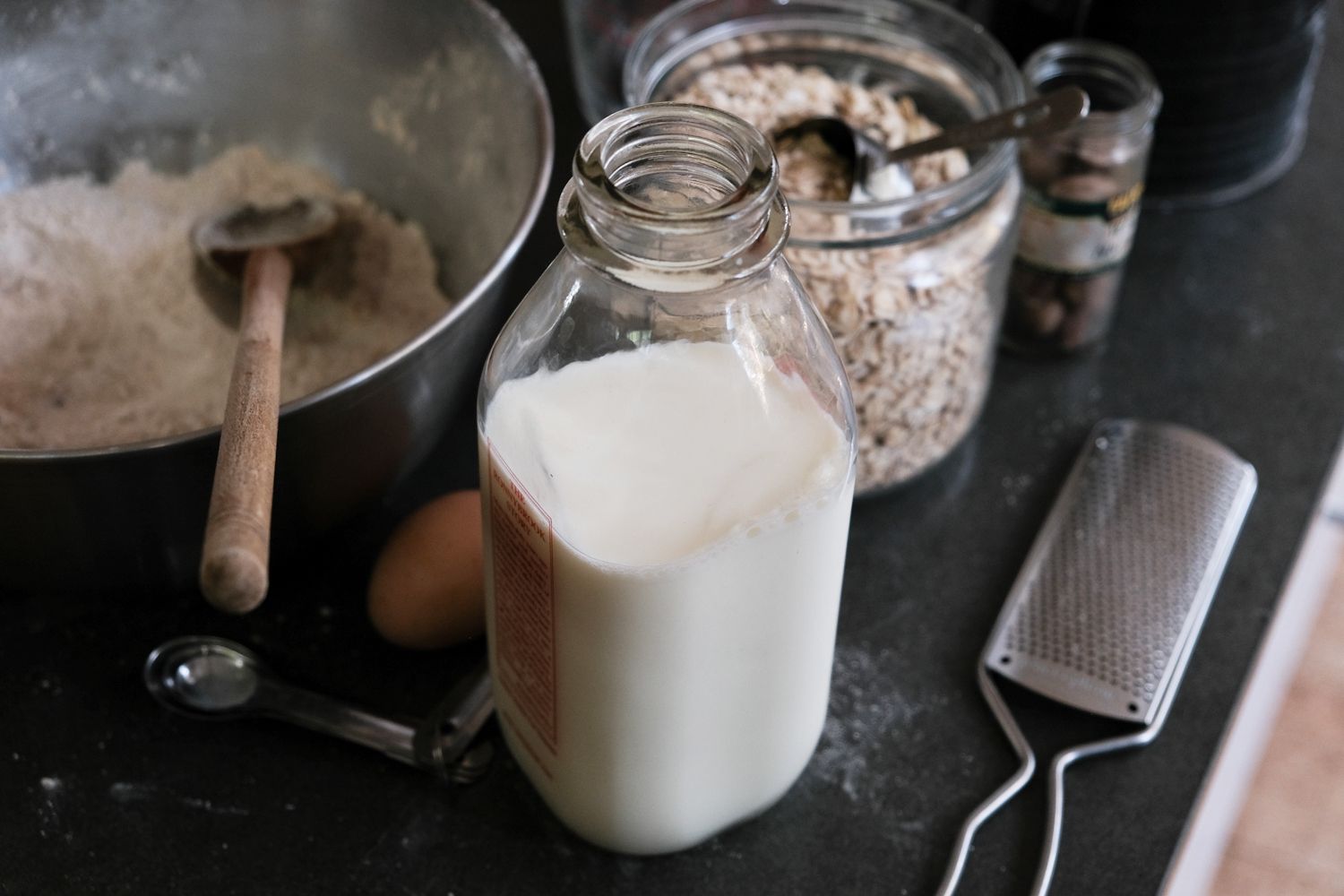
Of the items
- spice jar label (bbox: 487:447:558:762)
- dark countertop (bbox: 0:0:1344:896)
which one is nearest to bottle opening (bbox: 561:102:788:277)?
spice jar label (bbox: 487:447:558:762)

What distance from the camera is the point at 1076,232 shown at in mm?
819

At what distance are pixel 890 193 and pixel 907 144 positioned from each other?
0.04 metres

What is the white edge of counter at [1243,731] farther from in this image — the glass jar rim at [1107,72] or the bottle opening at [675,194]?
the bottle opening at [675,194]

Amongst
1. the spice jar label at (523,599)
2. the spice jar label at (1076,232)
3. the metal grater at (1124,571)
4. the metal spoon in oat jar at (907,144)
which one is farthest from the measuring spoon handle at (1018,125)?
the spice jar label at (523,599)

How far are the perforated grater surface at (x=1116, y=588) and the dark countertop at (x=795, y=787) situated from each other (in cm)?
1

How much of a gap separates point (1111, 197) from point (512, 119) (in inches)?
14.2

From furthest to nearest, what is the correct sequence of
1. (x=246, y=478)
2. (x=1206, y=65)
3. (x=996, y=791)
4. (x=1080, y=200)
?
(x=1206, y=65)
(x=1080, y=200)
(x=996, y=791)
(x=246, y=478)

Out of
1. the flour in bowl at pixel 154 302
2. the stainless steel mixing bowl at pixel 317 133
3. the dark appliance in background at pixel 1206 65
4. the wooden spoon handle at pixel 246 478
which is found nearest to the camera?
the wooden spoon handle at pixel 246 478

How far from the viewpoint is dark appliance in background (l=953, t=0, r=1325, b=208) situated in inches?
35.3

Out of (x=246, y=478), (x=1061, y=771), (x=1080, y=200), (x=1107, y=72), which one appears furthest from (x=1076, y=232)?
(x=246, y=478)

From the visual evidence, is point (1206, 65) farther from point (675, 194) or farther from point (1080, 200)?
point (675, 194)

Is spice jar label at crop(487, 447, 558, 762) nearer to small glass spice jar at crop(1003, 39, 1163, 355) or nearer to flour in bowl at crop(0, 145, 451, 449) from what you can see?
flour in bowl at crop(0, 145, 451, 449)

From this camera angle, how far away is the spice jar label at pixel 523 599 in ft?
1.68

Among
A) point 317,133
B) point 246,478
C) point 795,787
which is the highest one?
point 246,478
